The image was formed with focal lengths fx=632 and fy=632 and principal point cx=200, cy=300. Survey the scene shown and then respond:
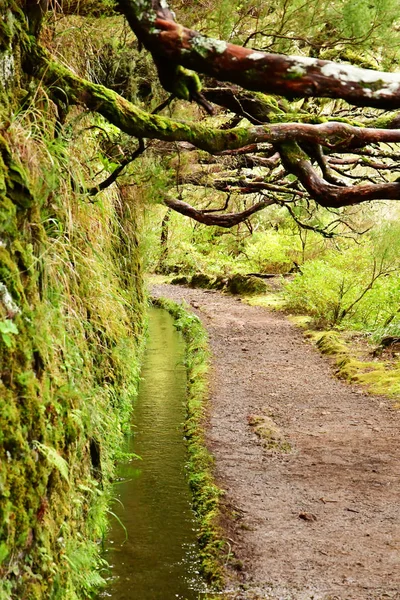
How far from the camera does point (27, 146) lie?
3.62 m

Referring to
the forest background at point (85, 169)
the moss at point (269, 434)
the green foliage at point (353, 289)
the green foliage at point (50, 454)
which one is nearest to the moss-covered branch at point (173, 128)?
the forest background at point (85, 169)

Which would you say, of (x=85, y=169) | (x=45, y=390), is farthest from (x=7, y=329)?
(x=85, y=169)

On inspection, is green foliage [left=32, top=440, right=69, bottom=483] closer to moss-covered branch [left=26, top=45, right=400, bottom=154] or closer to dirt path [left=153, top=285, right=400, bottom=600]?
dirt path [left=153, top=285, right=400, bottom=600]

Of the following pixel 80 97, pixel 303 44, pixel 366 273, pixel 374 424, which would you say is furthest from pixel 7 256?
pixel 366 273

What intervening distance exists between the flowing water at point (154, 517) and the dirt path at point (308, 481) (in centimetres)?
41

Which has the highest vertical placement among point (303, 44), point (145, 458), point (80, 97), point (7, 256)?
point (303, 44)

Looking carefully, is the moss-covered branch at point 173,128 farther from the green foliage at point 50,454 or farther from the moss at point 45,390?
the green foliage at point 50,454

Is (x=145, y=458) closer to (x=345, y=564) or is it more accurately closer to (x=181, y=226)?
(x=345, y=564)

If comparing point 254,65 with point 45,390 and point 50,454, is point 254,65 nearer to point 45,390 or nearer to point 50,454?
point 45,390

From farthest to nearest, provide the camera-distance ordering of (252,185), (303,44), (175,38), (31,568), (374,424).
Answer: (252,185), (374,424), (303,44), (31,568), (175,38)

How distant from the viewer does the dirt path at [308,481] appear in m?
4.60

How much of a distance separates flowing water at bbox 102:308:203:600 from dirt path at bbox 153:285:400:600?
1.35ft

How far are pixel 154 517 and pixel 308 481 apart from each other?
1.63 metres

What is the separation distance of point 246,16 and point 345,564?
5407mm
